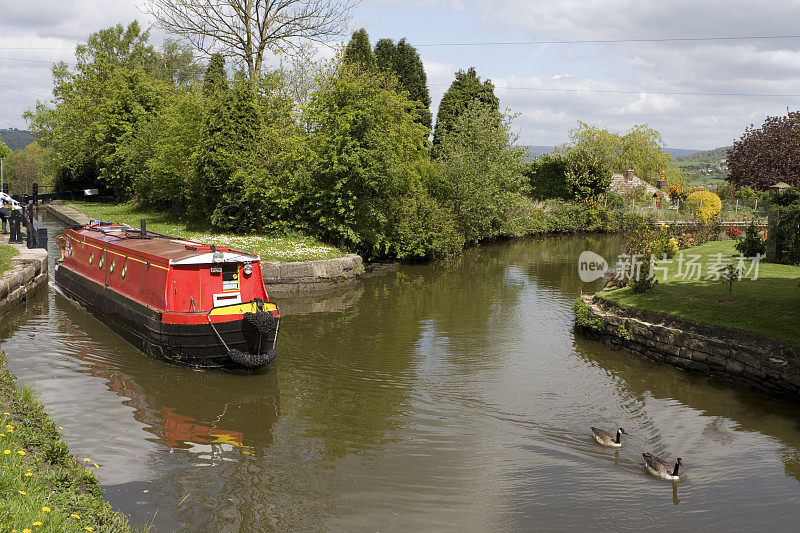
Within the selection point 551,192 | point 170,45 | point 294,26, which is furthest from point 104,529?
point 170,45

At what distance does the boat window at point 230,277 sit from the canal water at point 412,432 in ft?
5.16

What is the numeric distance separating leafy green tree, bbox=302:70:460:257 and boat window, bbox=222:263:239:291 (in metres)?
10.3

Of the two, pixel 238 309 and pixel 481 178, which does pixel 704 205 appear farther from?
pixel 238 309

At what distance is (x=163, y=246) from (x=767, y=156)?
28.1 m

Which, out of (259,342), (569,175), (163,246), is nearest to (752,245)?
(259,342)

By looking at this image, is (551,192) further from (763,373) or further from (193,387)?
(193,387)

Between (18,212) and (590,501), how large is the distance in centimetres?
2067

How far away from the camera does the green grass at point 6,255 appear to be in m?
16.0

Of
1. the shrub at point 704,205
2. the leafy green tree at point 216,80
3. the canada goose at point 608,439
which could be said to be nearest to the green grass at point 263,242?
the leafy green tree at point 216,80

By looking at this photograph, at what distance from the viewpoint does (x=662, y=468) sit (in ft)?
25.1

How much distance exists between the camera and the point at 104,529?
513 centimetres

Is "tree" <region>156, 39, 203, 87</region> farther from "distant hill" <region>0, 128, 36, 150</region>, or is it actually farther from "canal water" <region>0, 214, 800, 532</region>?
"distant hill" <region>0, 128, 36, 150</region>

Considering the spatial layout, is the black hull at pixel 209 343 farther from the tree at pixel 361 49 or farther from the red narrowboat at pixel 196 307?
the tree at pixel 361 49

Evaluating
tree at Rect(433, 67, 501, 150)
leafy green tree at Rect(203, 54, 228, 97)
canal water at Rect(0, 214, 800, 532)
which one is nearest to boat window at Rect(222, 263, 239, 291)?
canal water at Rect(0, 214, 800, 532)
